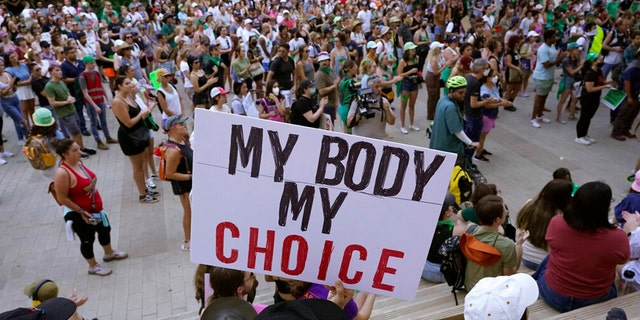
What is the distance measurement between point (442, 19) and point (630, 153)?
8355 mm

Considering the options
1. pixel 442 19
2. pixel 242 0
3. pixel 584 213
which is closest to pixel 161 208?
pixel 584 213

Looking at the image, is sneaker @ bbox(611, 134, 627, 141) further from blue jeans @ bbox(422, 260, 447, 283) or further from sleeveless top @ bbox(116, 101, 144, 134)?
sleeveless top @ bbox(116, 101, 144, 134)

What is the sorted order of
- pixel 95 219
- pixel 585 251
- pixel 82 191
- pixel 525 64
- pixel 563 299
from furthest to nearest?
1. pixel 525 64
2. pixel 95 219
3. pixel 82 191
4. pixel 563 299
5. pixel 585 251

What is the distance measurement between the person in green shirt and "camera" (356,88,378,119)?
16.5ft

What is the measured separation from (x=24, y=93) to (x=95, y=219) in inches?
224

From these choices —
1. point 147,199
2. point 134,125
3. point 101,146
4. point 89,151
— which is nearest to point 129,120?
point 134,125

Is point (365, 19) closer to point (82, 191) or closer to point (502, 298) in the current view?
point (82, 191)

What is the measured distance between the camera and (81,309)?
205 inches

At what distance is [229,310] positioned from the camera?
8.46ft

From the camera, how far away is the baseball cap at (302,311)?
1827 millimetres

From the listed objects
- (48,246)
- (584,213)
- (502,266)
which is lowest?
(48,246)

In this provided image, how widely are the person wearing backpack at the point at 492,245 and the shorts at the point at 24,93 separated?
917 cm

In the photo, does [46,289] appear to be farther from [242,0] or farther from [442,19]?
[242,0]

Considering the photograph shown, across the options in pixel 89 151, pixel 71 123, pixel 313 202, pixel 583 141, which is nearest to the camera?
pixel 313 202
